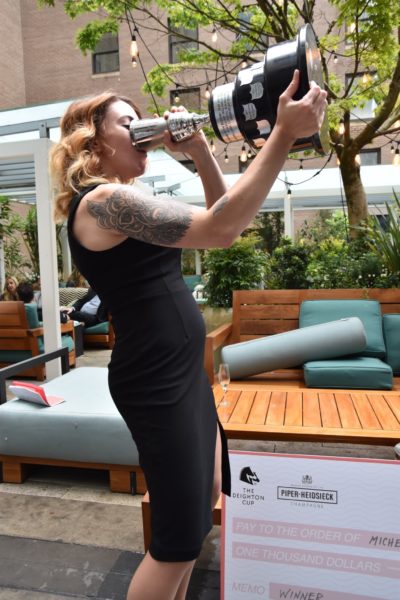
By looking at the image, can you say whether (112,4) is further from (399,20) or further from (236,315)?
(236,315)

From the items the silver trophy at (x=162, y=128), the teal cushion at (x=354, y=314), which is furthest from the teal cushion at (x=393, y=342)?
the silver trophy at (x=162, y=128)

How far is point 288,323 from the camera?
12.8 feet

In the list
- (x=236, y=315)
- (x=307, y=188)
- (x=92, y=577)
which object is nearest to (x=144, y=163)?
(x=92, y=577)

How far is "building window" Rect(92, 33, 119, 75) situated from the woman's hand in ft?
57.2

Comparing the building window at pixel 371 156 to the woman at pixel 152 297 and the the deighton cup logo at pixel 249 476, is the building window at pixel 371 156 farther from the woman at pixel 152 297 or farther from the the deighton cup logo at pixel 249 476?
the woman at pixel 152 297

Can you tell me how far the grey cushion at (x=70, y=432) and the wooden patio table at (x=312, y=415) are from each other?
1.82 feet

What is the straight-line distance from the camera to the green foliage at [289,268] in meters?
4.41

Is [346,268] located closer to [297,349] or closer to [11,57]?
[297,349]

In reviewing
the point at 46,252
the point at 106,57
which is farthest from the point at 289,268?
the point at 106,57

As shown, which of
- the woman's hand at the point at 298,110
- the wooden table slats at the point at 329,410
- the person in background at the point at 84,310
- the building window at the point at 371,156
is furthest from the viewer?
the building window at the point at 371,156

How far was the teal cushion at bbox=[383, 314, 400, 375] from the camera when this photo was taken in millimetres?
3508

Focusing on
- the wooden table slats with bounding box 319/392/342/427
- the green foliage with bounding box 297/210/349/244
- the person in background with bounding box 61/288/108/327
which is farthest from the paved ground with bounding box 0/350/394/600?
the green foliage with bounding box 297/210/349/244

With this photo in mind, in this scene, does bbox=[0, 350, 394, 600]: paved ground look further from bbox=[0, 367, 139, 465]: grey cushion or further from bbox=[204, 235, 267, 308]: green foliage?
bbox=[204, 235, 267, 308]: green foliage

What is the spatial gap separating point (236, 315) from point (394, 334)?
1220mm
